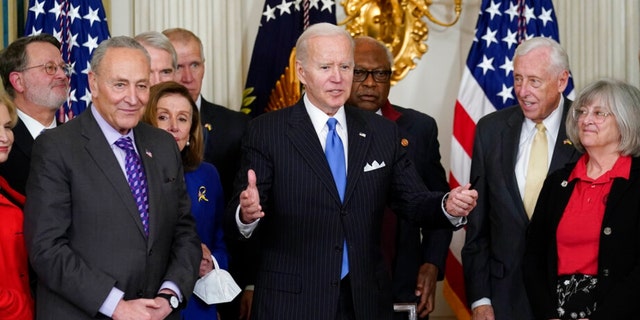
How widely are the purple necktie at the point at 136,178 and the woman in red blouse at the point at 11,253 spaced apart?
499mm

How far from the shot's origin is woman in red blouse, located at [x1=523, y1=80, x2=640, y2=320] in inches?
159

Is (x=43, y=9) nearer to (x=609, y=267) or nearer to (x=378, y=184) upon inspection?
(x=378, y=184)

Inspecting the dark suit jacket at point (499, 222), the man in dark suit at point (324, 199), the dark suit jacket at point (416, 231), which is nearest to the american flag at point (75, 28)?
the dark suit jacket at point (416, 231)

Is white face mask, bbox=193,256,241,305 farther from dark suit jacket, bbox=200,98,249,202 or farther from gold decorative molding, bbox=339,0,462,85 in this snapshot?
gold decorative molding, bbox=339,0,462,85

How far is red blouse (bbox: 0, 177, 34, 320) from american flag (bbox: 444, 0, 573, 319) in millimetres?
2989

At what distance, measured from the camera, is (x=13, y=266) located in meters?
3.77

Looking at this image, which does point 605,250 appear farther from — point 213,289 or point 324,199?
point 213,289

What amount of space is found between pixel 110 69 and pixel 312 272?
1.03 meters

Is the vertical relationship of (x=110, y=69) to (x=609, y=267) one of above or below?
above

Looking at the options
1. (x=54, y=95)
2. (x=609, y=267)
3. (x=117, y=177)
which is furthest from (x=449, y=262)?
(x=117, y=177)

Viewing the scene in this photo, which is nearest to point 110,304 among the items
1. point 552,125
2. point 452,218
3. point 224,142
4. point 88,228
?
point 88,228

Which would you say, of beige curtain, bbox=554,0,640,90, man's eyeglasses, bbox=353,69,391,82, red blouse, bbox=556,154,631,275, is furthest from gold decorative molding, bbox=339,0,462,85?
red blouse, bbox=556,154,631,275

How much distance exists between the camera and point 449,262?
6.27 meters

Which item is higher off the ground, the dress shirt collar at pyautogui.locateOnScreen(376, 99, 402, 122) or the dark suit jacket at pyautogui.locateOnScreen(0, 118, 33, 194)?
the dress shirt collar at pyautogui.locateOnScreen(376, 99, 402, 122)
